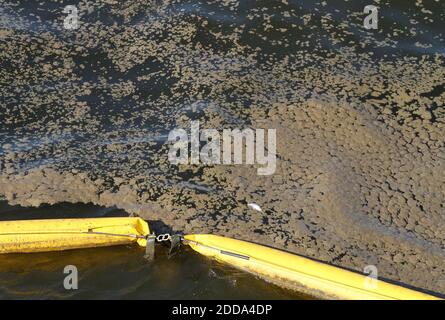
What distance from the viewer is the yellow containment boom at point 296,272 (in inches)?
98.3

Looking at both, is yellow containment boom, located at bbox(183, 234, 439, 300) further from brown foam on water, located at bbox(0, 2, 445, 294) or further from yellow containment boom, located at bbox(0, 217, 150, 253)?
yellow containment boom, located at bbox(0, 217, 150, 253)

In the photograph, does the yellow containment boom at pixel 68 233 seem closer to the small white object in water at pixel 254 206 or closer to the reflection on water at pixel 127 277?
the reflection on water at pixel 127 277

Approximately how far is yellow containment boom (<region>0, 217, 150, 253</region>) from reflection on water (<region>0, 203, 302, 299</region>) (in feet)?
0.14

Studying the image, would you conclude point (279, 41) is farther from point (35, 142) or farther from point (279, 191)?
point (35, 142)

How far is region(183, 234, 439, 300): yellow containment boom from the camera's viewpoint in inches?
98.3

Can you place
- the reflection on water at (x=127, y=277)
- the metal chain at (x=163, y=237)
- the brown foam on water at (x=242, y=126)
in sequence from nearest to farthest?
1. the reflection on water at (x=127, y=277)
2. the metal chain at (x=163, y=237)
3. the brown foam on water at (x=242, y=126)

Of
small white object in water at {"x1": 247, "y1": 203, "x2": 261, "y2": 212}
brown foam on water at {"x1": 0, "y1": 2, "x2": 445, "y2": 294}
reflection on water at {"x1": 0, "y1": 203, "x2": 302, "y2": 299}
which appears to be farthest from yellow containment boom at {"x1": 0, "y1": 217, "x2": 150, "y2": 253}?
small white object in water at {"x1": 247, "y1": 203, "x2": 261, "y2": 212}

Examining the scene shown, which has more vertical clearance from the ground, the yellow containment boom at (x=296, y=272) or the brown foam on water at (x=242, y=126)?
the brown foam on water at (x=242, y=126)

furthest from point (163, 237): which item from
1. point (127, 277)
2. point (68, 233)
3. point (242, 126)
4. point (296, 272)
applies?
point (242, 126)

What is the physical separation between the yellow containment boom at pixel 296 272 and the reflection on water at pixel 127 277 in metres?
0.05

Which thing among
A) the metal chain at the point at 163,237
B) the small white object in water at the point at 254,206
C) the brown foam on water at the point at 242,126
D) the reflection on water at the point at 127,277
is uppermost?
the brown foam on water at the point at 242,126

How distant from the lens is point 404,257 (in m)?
2.76

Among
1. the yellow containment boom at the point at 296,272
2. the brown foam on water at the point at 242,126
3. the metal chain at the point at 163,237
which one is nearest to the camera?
the yellow containment boom at the point at 296,272

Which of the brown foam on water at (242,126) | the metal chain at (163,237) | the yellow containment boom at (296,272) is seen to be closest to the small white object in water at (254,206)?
the brown foam on water at (242,126)
